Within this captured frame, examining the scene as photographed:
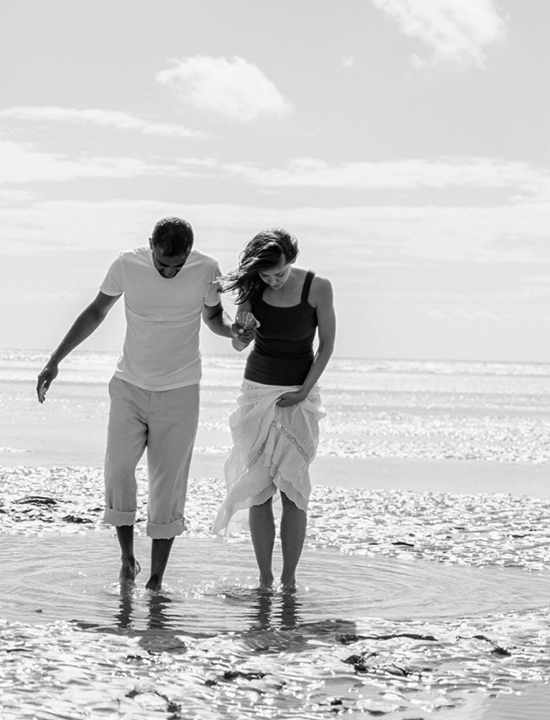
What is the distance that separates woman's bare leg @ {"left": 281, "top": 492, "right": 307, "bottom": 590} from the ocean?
13 centimetres

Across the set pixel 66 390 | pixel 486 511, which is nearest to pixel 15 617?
pixel 486 511

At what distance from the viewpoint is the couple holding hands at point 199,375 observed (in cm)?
554

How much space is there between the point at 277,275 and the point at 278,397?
699 millimetres

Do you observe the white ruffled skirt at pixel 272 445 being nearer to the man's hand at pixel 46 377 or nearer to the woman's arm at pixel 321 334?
the woman's arm at pixel 321 334

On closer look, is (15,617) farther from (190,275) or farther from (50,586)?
(190,275)

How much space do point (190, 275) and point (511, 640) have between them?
8.31ft

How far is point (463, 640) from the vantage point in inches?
183

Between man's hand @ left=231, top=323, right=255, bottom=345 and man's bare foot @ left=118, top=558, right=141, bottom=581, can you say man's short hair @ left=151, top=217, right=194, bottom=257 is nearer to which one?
man's hand @ left=231, top=323, right=255, bottom=345

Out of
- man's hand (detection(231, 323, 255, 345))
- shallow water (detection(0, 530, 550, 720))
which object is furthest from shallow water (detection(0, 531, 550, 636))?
man's hand (detection(231, 323, 255, 345))

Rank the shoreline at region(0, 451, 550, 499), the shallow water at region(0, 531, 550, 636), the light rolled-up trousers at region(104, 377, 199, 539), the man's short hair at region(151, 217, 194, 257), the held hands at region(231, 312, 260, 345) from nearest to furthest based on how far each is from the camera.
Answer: the shallow water at region(0, 531, 550, 636) → the man's short hair at region(151, 217, 194, 257) → the held hands at region(231, 312, 260, 345) → the light rolled-up trousers at region(104, 377, 199, 539) → the shoreline at region(0, 451, 550, 499)

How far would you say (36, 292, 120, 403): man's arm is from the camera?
220 inches

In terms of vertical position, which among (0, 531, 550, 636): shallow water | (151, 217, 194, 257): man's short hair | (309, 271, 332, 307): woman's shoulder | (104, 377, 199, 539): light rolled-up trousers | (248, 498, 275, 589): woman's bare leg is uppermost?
(151, 217, 194, 257): man's short hair

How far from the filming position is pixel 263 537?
19.0ft

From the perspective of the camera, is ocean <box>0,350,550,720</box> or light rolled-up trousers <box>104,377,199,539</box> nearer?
ocean <box>0,350,550,720</box>
